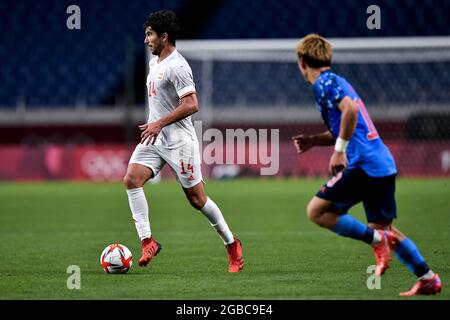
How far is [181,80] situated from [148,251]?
60.6 inches

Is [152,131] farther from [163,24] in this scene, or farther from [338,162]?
[338,162]

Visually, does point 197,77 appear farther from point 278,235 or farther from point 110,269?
point 110,269

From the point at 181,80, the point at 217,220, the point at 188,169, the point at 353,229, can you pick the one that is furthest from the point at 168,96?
the point at 353,229

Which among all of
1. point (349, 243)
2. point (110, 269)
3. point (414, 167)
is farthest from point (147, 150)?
point (414, 167)

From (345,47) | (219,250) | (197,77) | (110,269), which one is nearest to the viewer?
(110,269)

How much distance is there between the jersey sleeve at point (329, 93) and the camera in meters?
6.63

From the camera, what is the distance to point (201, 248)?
1052 cm

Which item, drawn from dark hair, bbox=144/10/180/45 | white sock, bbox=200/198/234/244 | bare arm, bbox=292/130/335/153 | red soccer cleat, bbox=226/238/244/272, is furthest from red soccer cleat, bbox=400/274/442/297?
dark hair, bbox=144/10/180/45

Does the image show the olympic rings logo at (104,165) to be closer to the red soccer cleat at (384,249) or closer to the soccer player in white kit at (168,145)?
the soccer player in white kit at (168,145)

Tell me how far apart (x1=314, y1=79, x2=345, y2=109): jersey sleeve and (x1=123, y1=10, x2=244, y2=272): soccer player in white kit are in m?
1.83

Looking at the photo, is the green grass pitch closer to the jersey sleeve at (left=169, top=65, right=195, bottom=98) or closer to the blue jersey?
the blue jersey

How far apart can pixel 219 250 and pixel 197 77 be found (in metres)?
14.8

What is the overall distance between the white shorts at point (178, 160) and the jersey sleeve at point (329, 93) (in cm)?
206

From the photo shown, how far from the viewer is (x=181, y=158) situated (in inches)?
336
